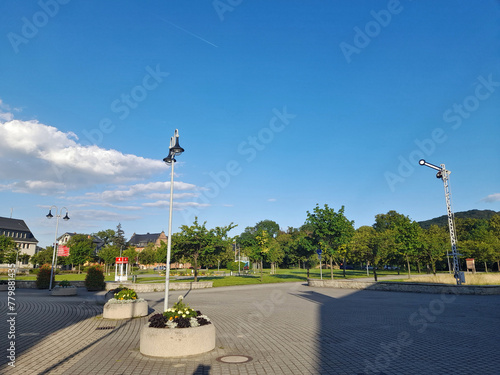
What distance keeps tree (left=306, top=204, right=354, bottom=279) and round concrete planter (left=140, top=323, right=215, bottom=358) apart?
2514 cm

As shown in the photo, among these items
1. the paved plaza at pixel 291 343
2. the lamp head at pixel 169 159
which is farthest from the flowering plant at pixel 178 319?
the lamp head at pixel 169 159

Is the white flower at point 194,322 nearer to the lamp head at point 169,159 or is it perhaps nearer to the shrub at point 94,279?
the lamp head at point 169,159

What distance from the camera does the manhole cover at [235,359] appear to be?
686cm

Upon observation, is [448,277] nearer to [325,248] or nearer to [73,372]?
[325,248]

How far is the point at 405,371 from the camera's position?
241 inches

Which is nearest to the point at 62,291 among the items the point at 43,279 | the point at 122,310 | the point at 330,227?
the point at 43,279

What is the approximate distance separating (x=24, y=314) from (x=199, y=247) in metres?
17.4

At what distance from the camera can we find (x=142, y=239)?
12988 centimetres

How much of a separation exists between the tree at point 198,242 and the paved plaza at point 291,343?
50.9 feet

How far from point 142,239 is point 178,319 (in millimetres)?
130519

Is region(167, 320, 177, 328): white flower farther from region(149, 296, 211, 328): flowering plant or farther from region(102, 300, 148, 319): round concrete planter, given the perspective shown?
region(102, 300, 148, 319): round concrete planter

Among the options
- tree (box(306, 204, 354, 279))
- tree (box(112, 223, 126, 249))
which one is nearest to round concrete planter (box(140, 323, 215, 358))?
tree (box(306, 204, 354, 279))

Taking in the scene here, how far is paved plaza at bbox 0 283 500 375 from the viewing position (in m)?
6.41

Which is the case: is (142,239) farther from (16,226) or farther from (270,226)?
(270,226)
